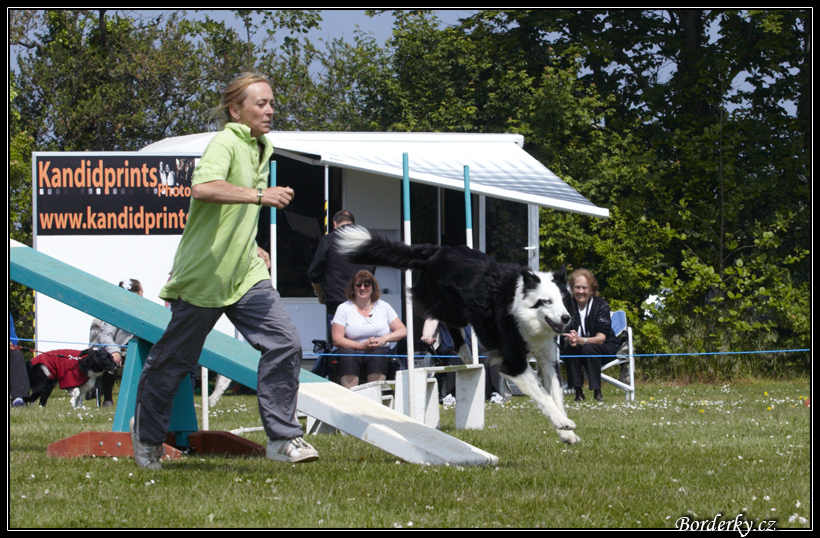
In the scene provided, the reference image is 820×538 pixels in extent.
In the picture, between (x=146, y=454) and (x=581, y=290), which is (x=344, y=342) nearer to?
(x=581, y=290)

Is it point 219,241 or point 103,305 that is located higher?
point 219,241

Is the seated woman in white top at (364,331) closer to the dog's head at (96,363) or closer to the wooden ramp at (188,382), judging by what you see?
the dog's head at (96,363)

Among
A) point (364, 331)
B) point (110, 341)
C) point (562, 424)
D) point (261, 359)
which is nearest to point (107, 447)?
point (261, 359)

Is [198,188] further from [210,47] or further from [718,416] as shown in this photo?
[210,47]

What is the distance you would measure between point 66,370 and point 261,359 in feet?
17.8

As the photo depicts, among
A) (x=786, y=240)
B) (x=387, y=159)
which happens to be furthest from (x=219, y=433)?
(x=786, y=240)

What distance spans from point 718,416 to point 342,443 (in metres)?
3.42

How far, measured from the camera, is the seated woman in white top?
784 centimetres

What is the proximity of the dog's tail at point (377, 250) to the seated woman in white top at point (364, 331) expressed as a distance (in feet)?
8.42

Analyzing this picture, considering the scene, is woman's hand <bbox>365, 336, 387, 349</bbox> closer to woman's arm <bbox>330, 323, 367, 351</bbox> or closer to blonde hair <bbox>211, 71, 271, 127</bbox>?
woman's arm <bbox>330, 323, 367, 351</bbox>

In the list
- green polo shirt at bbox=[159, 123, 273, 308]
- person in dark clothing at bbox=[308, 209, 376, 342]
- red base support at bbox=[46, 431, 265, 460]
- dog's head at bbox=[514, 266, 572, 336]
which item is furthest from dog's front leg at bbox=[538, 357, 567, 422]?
person in dark clothing at bbox=[308, 209, 376, 342]

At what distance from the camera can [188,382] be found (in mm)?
4793

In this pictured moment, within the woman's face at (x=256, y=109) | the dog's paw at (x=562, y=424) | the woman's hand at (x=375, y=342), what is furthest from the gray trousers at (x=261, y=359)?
the woman's hand at (x=375, y=342)

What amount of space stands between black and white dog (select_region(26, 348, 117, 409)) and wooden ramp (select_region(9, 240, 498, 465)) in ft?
13.2
